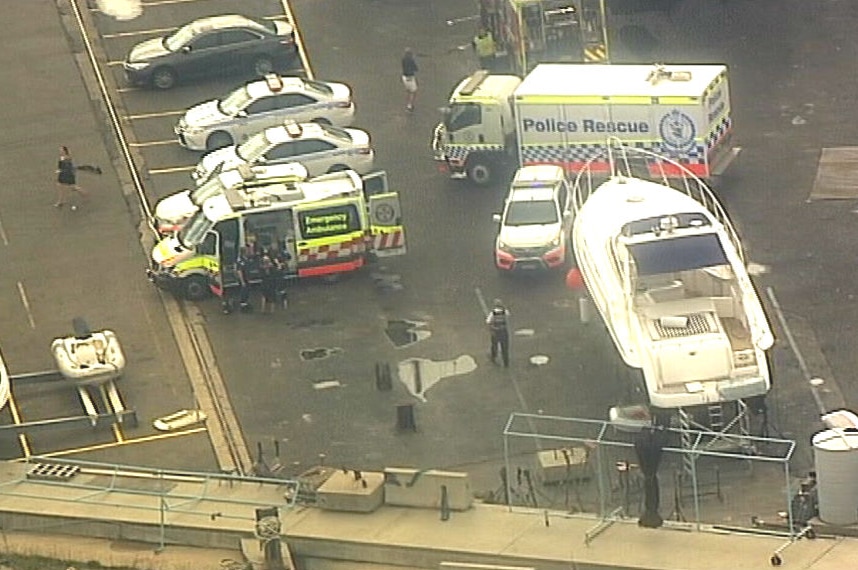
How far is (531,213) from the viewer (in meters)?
42.4

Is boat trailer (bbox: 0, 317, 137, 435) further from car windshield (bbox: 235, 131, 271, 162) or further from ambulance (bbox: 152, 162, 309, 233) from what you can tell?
car windshield (bbox: 235, 131, 271, 162)

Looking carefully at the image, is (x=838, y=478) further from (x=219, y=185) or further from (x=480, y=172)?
(x=480, y=172)

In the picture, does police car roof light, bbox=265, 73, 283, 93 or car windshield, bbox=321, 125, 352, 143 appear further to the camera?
police car roof light, bbox=265, 73, 283, 93

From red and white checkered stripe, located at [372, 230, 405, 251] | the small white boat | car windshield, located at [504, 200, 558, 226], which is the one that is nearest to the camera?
the small white boat

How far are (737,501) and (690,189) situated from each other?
36.8 ft

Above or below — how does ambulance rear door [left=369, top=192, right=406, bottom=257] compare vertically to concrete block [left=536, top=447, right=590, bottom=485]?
above

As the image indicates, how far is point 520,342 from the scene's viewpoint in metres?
39.8

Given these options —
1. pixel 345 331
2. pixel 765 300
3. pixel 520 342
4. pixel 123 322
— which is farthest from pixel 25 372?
pixel 765 300

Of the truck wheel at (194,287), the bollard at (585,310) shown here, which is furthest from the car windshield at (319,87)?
the bollard at (585,310)

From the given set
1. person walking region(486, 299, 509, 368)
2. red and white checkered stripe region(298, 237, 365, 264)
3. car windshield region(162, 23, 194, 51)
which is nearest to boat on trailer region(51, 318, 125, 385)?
red and white checkered stripe region(298, 237, 365, 264)

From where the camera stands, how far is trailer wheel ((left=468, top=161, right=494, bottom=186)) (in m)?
46.2

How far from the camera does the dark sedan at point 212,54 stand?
52031 millimetres

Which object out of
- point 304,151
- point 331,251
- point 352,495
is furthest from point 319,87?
point 352,495

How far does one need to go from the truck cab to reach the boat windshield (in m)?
8.62
